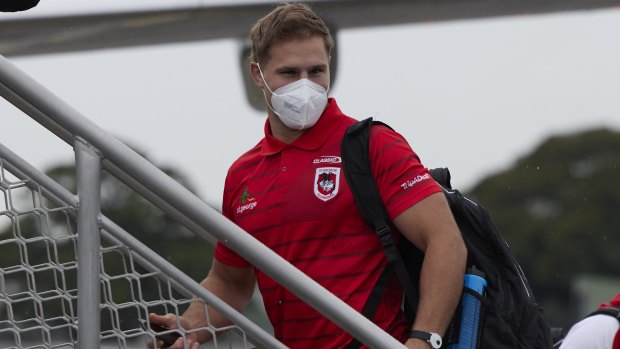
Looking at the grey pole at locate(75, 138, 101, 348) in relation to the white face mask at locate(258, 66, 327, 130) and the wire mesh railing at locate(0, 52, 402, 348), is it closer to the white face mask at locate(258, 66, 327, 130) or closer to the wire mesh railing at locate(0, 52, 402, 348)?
the wire mesh railing at locate(0, 52, 402, 348)

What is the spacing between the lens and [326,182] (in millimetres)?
2561

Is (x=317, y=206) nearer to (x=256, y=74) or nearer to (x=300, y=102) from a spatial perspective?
(x=300, y=102)

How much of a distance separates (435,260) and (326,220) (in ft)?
0.89

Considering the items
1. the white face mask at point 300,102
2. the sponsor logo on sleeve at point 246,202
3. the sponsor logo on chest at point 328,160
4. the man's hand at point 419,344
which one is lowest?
the man's hand at point 419,344

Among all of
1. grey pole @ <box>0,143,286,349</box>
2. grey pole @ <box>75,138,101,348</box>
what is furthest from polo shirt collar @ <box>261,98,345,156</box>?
grey pole @ <box>75,138,101,348</box>

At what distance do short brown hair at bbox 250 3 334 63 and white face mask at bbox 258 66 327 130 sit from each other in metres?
0.11

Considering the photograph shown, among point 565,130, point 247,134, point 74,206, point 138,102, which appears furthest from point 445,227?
point 565,130

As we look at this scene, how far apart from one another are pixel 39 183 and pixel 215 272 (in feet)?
2.50

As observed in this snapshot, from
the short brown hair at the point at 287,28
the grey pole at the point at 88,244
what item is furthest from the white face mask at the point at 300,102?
the grey pole at the point at 88,244

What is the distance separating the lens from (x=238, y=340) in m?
2.14

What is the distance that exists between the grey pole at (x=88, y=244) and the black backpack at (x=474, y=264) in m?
0.72

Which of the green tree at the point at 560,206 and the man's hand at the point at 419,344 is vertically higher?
the green tree at the point at 560,206

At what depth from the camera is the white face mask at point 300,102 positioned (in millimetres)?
2621

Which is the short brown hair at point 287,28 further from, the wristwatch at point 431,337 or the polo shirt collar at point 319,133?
the wristwatch at point 431,337
